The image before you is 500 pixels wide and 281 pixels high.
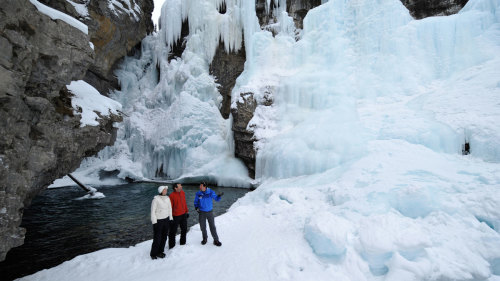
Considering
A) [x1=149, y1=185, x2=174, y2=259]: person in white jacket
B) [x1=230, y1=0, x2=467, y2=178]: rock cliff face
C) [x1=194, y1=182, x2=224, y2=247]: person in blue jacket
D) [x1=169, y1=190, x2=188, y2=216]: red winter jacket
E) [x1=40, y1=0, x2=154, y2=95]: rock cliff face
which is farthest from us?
[x1=40, y1=0, x2=154, y2=95]: rock cliff face

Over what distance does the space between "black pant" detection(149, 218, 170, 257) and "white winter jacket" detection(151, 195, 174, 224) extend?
0.11 metres

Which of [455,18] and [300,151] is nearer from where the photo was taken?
[300,151]

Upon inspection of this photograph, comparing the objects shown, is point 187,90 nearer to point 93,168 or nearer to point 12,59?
point 93,168

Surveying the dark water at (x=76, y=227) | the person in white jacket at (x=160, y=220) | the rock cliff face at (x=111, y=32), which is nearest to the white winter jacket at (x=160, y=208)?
the person in white jacket at (x=160, y=220)

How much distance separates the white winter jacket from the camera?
16.2ft

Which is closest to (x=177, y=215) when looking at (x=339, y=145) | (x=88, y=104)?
(x=88, y=104)

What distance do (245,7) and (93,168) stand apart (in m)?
19.4

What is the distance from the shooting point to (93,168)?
22.5 m

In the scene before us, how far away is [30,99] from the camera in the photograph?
16.1ft

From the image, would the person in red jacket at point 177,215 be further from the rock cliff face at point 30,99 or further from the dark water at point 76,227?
the dark water at point 76,227

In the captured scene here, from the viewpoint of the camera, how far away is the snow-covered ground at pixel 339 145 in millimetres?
4211

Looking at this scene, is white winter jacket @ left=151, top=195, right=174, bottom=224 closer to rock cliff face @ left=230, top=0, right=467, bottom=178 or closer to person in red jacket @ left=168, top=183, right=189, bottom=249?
person in red jacket @ left=168, top=183, right=189, bottom=249

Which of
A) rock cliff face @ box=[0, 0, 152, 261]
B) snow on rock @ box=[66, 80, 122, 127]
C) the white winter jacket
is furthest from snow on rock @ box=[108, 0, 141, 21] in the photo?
the white winter jacket

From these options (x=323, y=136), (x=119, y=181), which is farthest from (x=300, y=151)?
(x=119, y=181)
